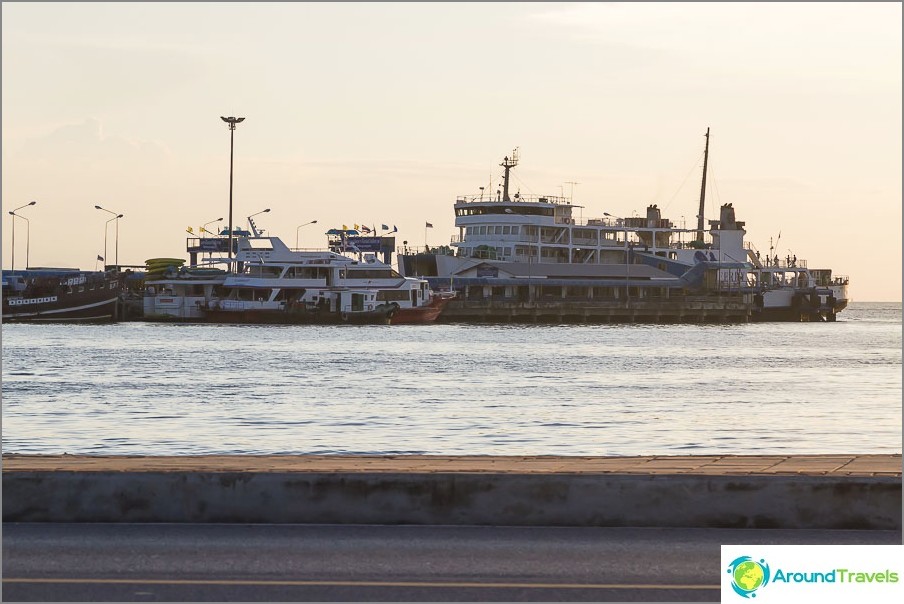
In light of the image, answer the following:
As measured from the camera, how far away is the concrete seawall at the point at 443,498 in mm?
10734

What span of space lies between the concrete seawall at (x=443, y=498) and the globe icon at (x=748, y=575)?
2.73 m

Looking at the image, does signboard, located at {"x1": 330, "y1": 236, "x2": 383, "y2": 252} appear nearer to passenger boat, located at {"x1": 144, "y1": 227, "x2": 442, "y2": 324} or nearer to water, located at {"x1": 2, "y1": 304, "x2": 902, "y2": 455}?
passenger boat, located at {"x1": 144, "y1": 227, "x2": 442, "y2": 324}

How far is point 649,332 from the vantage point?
102875 millimetres

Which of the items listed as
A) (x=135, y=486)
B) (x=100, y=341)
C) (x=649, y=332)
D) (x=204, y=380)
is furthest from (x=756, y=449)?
(x=649, y=332)

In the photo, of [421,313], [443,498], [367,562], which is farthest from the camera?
[421,313]

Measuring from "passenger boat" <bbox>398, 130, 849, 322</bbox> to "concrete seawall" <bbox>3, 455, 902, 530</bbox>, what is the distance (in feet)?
354

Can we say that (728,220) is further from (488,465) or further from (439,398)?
(488,465)

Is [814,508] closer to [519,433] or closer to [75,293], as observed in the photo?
[519,433]

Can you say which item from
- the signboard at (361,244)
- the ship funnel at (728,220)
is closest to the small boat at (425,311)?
the signboard at (361,244)

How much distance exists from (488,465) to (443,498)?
123 centimetres

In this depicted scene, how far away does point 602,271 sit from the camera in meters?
132

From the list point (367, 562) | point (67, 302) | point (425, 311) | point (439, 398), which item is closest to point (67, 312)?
point (67, 302)

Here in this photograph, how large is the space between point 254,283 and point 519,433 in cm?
8032

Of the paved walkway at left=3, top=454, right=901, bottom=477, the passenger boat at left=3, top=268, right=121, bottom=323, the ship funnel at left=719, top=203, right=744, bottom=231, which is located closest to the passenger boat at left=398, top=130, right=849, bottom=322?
the ship funnel at left=719, top=203, right=744, bottom=231
